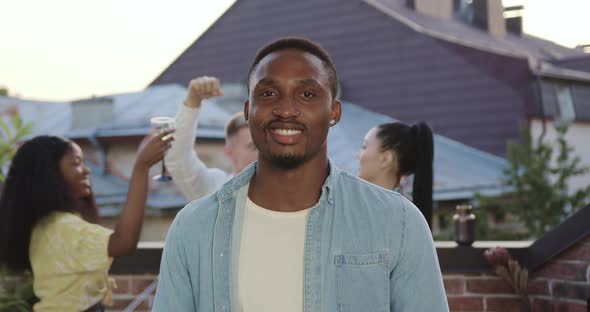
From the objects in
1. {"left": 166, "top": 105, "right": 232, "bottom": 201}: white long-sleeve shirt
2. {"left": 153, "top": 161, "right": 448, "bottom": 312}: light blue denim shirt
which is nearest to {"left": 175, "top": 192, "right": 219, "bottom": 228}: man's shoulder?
{"left": 153, "top": 161, "right": 448, "bottom": 312}: light blue denim shirt

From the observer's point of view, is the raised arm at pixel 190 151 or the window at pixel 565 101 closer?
the raised arm at pixel 190 151

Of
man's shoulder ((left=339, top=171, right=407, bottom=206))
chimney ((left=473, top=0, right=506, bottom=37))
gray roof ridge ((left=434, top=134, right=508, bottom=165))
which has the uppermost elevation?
chimney ((left=473, top=0, right=506, bottom=37))

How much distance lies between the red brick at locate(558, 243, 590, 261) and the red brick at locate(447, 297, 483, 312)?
512 mm

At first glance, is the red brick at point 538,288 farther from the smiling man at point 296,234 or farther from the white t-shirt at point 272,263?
the white t-shirt at point 272,263

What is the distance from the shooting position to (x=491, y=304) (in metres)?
3.87

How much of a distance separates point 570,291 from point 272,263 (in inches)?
91.5

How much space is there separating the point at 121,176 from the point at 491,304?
17.0m

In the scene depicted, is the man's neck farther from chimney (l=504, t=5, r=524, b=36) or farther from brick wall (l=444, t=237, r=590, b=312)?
chimney (l=504, t=5, r=524, b=36)

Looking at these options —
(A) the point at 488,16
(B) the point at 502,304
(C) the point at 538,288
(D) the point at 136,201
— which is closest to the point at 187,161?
(D) the point at 136,201

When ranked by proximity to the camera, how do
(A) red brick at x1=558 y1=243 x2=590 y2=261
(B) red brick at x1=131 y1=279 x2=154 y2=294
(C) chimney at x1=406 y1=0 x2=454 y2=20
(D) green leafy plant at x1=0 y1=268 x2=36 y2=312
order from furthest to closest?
(C) chimney at x1=406 y1=0 x2=454 y2=20, (B) red brick at x1=131 y1=279 x2=154 y2=294, (A) red brick at x1=558 y1=243 x2=590 y2=261, (D) green leafy plant at x1=0 y1=268 x2=36 y2=312

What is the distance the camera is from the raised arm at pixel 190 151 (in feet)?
11.5

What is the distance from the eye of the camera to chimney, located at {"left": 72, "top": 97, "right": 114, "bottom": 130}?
19734mm

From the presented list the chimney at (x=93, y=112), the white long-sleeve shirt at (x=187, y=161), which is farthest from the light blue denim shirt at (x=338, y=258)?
the chimney at (x=93, y=112)

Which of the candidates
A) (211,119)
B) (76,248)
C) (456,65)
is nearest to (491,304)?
(76,248)
